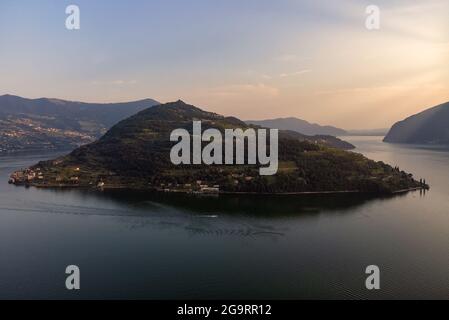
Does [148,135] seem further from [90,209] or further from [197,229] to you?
[197,229]

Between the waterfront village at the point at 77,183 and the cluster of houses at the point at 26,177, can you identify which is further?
the cluster of houses at the point at 26,177

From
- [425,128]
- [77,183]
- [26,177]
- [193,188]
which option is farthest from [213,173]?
[425,128]

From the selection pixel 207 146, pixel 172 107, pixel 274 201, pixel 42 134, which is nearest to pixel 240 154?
pixel 207 146

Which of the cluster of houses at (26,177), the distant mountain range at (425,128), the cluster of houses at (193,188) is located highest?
the distant mountain range at (425,128)

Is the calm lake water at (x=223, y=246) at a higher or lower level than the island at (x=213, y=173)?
lower

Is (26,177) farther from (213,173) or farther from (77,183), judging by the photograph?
(213,173)

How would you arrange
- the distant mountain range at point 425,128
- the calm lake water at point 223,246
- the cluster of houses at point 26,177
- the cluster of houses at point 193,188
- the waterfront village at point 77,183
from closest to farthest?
the calm lake water at point 223,246 < the cluster of houses at point 193,188 < the waterfront village at point 77,183 < the cluster of houses at point 26,177 < the distant mountain range at point 425,128

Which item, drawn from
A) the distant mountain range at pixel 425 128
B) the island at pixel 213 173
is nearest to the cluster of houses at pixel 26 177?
the island at pixel 213 173

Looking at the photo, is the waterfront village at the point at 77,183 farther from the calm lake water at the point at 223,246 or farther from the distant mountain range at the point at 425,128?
the distant mountain range at the point at 425,128
